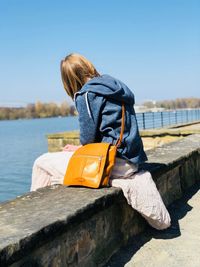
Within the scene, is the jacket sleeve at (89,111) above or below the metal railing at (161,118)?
above

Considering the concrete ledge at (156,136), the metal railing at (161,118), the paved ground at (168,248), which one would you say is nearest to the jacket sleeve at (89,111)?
the paved ground at (168,248)

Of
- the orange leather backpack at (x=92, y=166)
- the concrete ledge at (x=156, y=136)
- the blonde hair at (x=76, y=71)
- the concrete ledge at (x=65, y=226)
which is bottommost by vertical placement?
the concrete ledge at (x=156, y=136)

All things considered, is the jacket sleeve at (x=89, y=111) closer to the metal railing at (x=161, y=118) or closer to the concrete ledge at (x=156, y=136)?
the concrete ledge at (x=156, y=136)

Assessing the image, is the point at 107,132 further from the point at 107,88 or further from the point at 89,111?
the point at 107,88

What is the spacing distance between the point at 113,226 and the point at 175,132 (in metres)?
11.2

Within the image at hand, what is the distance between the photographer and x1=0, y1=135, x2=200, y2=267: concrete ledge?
2.28m

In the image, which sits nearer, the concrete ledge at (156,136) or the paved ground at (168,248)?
the paved ground at (168,248)

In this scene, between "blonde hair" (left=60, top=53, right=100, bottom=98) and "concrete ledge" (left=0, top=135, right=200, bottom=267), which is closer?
"concrete ledge" (left=0, top=135, right=200, bottom=267)

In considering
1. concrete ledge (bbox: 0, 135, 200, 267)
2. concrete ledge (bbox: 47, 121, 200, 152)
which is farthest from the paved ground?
concrete ledge (bbox: 47, 121, 200, 152)

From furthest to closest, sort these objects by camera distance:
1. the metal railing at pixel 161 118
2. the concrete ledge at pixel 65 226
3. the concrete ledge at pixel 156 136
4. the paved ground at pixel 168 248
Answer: the metal railing at pixel 161 118, the concrete ledge at pixel 156 136, the paved ground at pixel 168 248, the concrete ledge at pixel 65 226

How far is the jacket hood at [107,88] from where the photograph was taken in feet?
11.1

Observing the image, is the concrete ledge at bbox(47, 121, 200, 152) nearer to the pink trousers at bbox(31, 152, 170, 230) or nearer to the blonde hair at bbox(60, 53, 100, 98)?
the pink trousers at bbox(31, 152, 170, 230)

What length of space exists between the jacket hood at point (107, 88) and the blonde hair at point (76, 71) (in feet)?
0.34

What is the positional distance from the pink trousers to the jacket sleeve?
0.95ft
